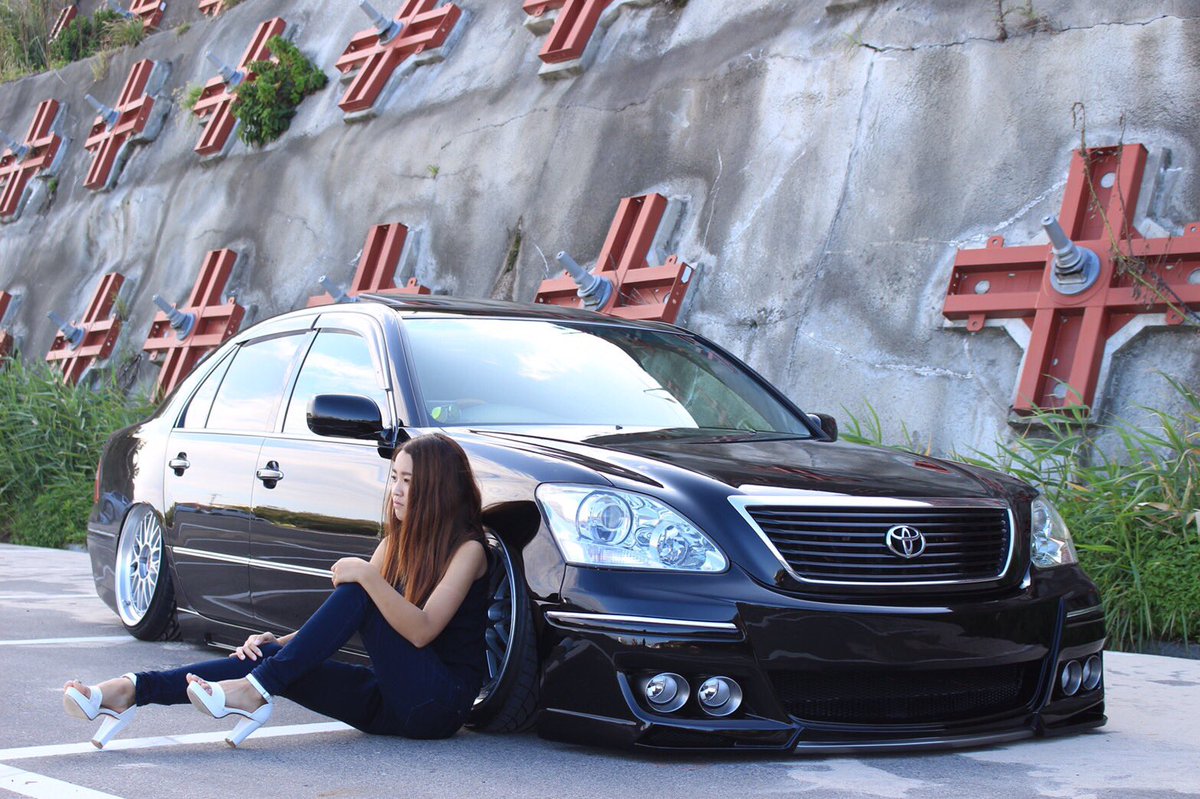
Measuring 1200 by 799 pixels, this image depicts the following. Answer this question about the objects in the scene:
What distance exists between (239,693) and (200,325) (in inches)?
508

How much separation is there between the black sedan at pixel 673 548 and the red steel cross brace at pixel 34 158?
59.9ft

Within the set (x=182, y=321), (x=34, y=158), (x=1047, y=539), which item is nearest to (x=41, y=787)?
(x=1047, y=539)

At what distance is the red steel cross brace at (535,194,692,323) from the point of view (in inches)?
A: 419

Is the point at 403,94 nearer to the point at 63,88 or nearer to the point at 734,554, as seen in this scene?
the point at 63,88

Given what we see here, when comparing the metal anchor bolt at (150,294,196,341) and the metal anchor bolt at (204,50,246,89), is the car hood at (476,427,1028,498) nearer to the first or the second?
the metal anchor bolt at (150,294,196,341)

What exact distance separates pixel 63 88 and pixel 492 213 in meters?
12.8

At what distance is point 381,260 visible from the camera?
13.9 m

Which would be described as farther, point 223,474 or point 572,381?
point 223,474

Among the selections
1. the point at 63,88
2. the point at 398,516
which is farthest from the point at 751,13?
the point at 63,88

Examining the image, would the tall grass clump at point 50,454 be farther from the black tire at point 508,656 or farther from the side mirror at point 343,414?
the black tire at point 508,656

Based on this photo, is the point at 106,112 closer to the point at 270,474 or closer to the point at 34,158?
the point at 34,158

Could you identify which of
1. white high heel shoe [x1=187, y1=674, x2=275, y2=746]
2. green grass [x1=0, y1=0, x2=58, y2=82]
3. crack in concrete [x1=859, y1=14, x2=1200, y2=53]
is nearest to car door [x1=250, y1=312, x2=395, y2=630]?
white high heel shoe [x1=187, y1=674, x2=275, y2=746]

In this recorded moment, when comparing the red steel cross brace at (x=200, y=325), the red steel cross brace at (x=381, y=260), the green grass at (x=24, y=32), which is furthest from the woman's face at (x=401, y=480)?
the green grass at (x=24, y=32)

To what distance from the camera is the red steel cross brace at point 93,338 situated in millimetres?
18062
